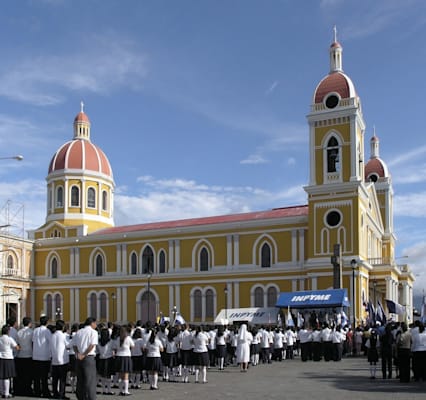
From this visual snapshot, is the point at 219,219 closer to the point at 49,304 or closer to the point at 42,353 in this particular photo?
the point at 49,304

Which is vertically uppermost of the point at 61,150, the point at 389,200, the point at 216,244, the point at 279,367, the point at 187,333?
the point at 61,150

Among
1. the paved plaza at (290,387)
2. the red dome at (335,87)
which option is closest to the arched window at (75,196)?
the red dome at (335,87)

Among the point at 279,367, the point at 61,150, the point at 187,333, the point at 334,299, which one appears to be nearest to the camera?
the point at 187,333

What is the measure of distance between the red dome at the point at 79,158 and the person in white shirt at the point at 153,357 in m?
45.6

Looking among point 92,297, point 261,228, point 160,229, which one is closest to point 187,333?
point 261,228

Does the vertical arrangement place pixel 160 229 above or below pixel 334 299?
above

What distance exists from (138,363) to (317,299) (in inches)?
709

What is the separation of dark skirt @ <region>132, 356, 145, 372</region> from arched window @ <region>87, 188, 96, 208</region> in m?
45.2

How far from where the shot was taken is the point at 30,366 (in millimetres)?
15375

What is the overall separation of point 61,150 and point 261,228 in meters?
23.2

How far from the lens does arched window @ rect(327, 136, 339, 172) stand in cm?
4672

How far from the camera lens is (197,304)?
5206 cm

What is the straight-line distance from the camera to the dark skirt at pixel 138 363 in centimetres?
1781

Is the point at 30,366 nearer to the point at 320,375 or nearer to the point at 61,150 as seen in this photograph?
the point at 320,375
